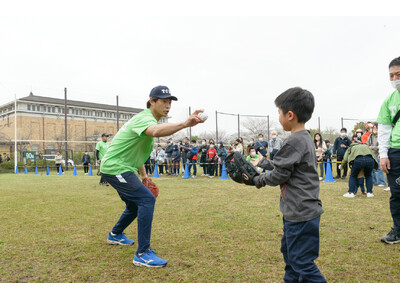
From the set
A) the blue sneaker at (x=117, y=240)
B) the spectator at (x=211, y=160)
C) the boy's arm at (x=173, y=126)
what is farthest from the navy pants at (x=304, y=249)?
Answer: the spectator at (x=211, y=160)

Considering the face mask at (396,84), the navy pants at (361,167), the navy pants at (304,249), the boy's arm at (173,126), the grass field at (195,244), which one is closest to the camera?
the navy pants at (304,249)

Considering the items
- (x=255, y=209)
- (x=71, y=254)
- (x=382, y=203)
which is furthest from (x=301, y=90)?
(x=382, y=203)

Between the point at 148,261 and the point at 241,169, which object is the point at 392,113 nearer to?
the point at 241,169

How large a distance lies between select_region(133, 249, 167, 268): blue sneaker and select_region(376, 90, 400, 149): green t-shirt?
10.5ft

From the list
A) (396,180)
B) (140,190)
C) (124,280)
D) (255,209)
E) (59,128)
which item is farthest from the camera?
(59,128)

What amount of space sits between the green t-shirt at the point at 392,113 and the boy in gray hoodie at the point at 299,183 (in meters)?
2.14

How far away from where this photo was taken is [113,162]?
347 centimetres

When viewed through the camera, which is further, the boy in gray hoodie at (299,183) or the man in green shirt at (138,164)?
the man in green shirt at (138,164)

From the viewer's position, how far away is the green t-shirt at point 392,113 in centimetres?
371

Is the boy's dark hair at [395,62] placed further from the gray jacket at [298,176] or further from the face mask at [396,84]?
the gray jacket at [298,176]

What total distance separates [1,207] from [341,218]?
24.6 ft

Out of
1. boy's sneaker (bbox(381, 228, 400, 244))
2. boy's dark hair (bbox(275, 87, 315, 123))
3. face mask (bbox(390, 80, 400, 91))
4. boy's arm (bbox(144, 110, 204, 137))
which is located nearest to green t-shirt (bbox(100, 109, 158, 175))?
boy's arm (bbox(144, 110, 204, 137))

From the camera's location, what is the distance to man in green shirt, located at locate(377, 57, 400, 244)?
3.72 meters

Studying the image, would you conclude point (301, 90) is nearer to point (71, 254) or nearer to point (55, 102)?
point (71, 254)
